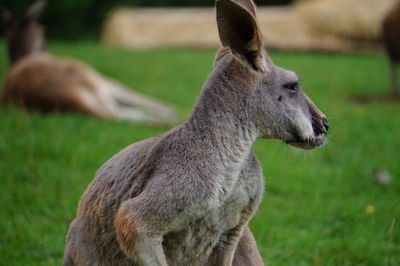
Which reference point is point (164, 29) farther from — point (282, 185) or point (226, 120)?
point (226, 120)

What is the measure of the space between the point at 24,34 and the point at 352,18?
23.5 ft

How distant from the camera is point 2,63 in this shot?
1065 centimetres

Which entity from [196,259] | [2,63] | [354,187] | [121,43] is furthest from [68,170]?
[121,43]

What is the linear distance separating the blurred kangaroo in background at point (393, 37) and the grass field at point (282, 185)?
36.0 inches

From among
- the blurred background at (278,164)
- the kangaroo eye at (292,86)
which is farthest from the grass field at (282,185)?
the kangaroo eye at (292,86)

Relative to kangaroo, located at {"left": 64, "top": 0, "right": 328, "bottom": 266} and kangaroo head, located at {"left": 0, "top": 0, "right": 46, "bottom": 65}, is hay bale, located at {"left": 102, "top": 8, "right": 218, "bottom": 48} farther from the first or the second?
kangaroo, located at {"left": 64, "top": 0, "right": 328, "bottom": 266}

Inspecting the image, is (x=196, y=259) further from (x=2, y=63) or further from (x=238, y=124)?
(x=2, y=63)

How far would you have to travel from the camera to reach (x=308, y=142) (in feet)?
9.85

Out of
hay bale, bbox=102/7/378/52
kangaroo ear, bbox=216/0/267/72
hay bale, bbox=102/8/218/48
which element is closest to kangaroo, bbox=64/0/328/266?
kangaroo ear, bbox=216/0/267/72

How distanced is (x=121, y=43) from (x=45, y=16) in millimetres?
2048

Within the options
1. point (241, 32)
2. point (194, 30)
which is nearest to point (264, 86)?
point (241, 32)

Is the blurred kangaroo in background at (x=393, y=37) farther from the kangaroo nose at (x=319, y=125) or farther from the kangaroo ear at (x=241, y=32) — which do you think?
the kangaroo ear at (x=241, y=32)

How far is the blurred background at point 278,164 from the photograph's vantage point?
4316mm

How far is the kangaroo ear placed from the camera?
2715 millimetres
